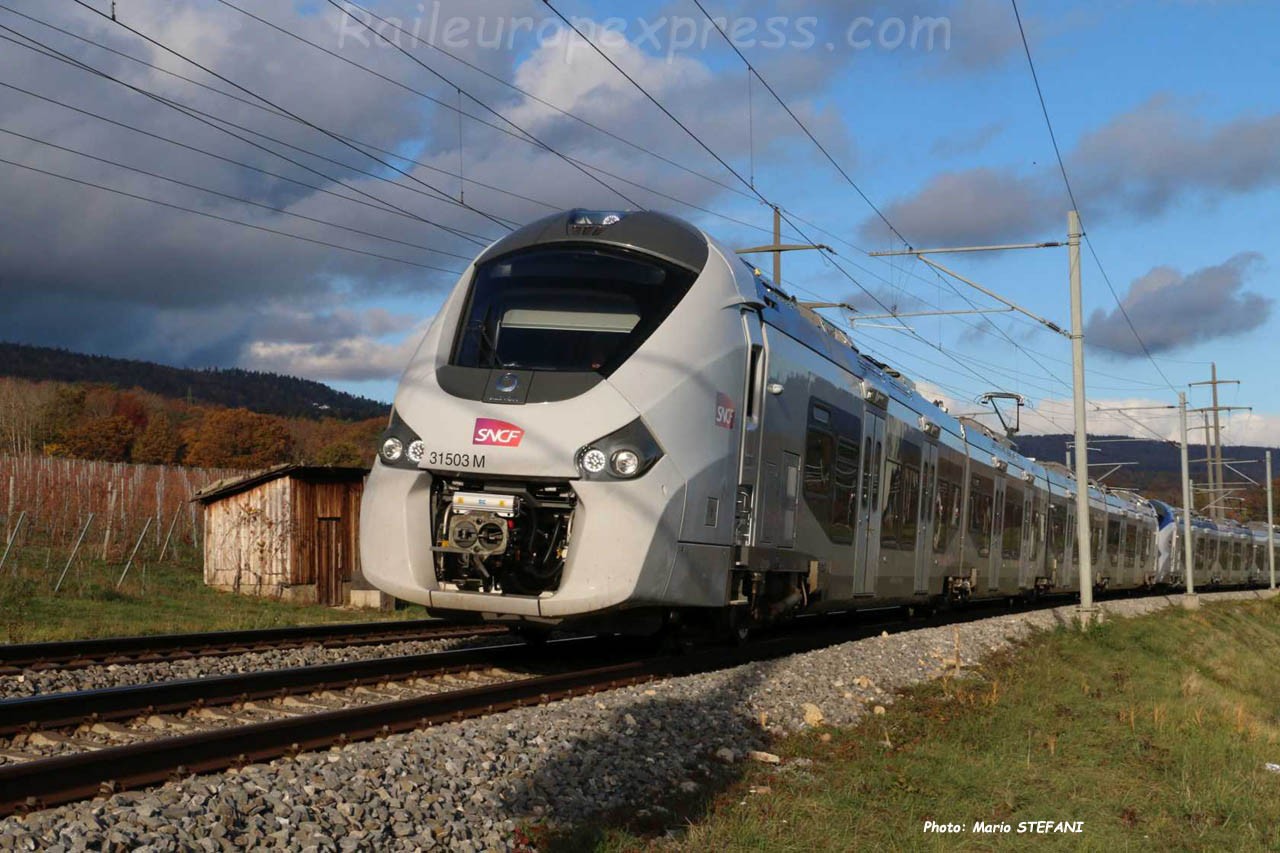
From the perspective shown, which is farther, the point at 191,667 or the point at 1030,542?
the point at 1030,542

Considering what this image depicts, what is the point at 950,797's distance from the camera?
7355 millimetres

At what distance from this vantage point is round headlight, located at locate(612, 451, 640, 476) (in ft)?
30.4

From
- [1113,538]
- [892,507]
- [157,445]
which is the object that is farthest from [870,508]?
[157,445]

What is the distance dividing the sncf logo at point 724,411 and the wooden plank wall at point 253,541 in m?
16.0

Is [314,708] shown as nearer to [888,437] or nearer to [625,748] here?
[625,748]

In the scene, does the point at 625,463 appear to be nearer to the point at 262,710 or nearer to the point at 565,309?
the point at 565,309

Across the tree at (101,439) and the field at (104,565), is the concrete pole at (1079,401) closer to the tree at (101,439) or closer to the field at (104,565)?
the field at (104,565)

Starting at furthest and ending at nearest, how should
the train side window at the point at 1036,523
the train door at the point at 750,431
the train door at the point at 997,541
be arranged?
1. the train side window at the point at 1036,523
2. the train door at the point at 997,541
3. the train door at the point at 750,431

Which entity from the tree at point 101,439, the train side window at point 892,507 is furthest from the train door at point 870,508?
the tree at point 101,439

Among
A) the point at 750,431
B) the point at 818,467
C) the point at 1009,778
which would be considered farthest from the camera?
the point at 818,467

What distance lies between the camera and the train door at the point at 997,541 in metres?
23.4

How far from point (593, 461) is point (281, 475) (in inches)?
667

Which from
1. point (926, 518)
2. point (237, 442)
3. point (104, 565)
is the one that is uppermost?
point (237, 442)

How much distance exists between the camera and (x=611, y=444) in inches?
367
